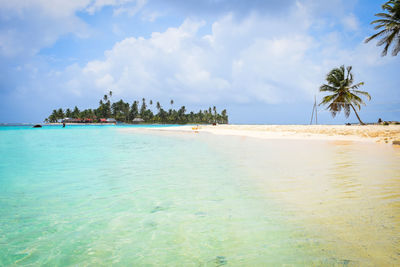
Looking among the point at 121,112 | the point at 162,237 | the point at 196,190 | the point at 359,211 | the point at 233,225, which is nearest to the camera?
the point at 162,237

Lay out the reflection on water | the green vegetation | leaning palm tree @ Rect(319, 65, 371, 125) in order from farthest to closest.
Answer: the green vegetation < leaning palm tree @ Rect(319, 65, 371, 125) < the reflection on water

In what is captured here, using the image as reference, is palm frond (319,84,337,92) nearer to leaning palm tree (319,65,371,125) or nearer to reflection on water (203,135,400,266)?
leaning palm tree (319,65,371,125)

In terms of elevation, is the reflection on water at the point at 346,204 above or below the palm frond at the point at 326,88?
below

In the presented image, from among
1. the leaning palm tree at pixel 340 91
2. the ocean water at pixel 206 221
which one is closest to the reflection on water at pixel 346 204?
the ocean water at pixel 206 221

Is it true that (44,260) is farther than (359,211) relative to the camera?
No

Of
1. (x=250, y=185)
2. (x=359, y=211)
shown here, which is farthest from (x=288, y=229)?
(x=250, y=185)

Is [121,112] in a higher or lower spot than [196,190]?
higher

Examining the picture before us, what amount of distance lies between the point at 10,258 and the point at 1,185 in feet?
14.1

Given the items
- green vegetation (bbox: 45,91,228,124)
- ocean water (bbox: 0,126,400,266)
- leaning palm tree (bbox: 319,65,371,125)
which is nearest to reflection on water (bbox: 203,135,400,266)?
ocean water (bbox: 0,126,400,266)

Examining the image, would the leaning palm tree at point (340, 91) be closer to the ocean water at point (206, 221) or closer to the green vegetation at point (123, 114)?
the ocean water at point (206, 221)

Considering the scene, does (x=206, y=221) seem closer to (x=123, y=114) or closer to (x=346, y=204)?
(x=346, y=204)

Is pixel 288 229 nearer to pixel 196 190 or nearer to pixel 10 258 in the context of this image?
pixel 196 190

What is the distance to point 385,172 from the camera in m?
5.68

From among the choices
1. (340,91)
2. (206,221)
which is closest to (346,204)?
(206,221)
